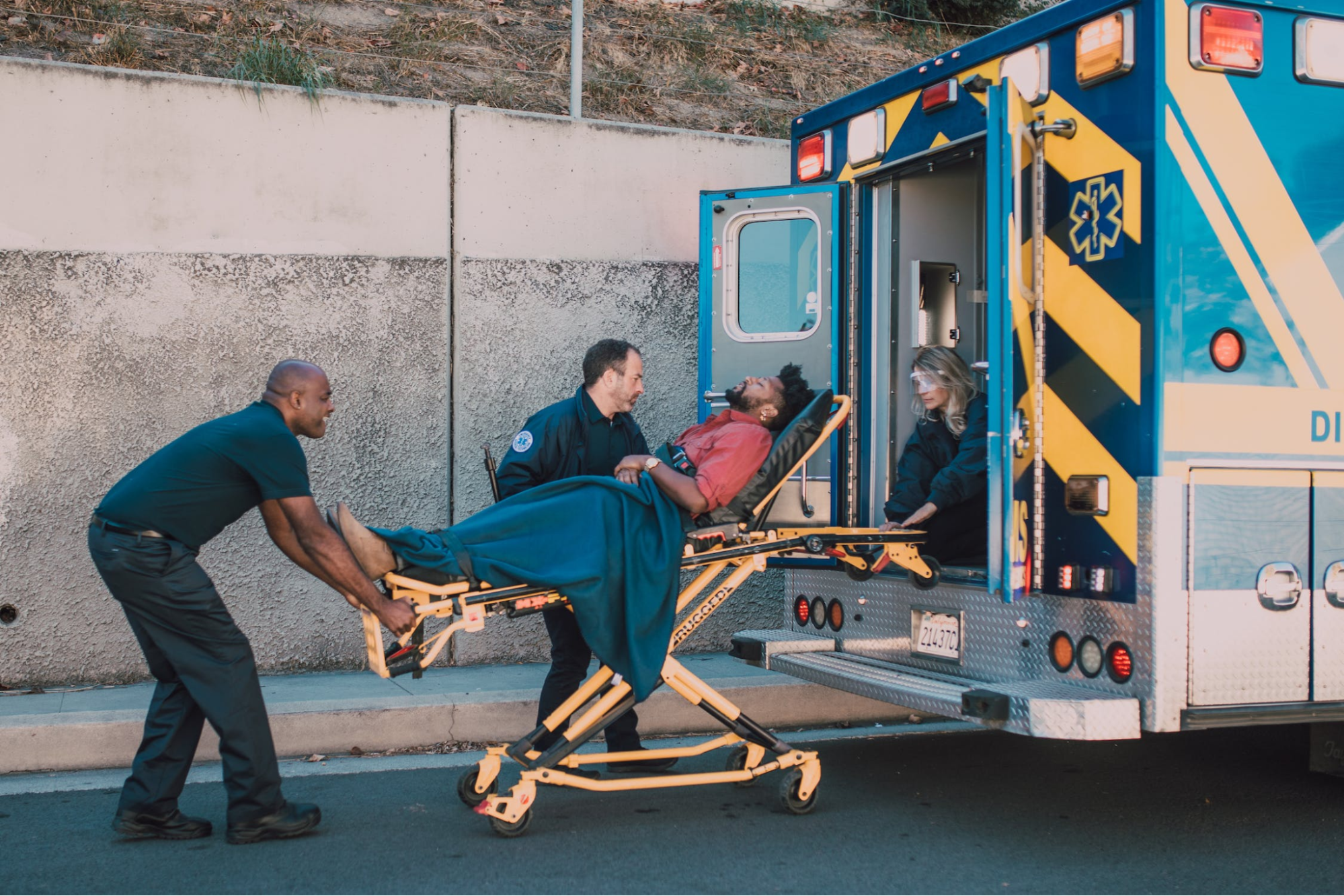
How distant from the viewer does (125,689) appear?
6.27 meters

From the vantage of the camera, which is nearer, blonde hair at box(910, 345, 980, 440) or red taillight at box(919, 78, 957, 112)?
red taillight at box(919, 78, 957, 112)

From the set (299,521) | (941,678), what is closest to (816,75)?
(941,678)

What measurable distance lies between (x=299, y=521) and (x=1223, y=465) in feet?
9.87

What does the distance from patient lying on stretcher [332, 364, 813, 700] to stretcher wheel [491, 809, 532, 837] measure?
0.58 meters

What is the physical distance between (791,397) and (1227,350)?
1594 mm

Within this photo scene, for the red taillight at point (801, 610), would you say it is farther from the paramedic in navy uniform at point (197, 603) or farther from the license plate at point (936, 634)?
the paramedic in navy uniform at point (197, 603)

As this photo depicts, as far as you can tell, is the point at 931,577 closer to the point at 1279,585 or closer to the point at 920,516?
the point at 920,516

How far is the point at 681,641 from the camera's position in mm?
4699

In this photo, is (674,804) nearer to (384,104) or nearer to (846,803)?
(846,803)

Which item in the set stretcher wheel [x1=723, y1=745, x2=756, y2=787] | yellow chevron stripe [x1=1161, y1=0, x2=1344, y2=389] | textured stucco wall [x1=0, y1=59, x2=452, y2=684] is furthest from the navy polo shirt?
yellow chevron stripe [x1=1161, y1=0, x2=1344, y2=389]

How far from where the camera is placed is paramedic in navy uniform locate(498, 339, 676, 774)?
508cm

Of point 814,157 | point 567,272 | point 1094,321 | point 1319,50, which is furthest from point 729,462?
point 567,272

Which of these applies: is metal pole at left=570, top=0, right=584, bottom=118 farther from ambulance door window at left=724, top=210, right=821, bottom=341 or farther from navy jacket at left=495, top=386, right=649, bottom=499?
navy jacket at left=495, top=386, right=649, bottom=499

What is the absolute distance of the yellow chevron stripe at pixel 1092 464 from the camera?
13.8 ft
